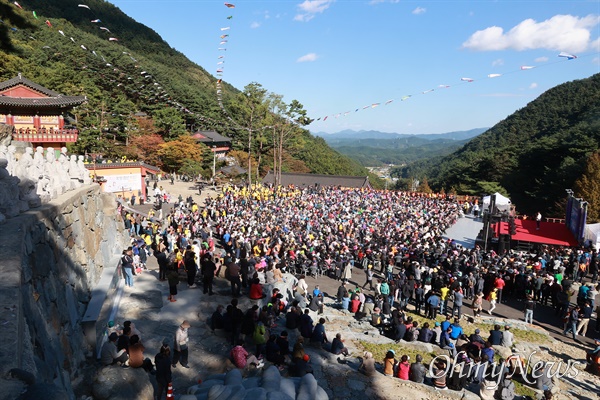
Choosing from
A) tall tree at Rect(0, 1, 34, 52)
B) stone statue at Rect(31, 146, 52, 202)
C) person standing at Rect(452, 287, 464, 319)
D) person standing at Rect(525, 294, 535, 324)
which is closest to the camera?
stone statue at Rect(31, 146, 52, 202)

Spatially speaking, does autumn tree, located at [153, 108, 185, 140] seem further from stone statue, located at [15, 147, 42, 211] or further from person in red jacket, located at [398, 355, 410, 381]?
person in red jacket, located at [398, 355, 410, 381]

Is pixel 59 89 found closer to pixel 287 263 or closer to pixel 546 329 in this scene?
pixel 287 263

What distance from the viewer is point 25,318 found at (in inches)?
155

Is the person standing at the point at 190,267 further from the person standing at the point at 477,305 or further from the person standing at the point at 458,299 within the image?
the person standing at the point at 477,305

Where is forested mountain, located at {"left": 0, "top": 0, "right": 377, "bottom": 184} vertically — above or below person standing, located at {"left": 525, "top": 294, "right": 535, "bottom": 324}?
above

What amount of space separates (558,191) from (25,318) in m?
45.9

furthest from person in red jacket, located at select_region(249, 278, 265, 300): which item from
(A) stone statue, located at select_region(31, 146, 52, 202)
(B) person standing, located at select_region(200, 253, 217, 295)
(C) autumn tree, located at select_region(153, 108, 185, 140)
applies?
(C) autumn tree, located at select_region(153, 108, 185, 140)

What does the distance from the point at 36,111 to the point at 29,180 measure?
25500 millimetres

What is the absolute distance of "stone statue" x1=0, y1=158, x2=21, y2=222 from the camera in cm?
529

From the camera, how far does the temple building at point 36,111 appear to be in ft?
81.8

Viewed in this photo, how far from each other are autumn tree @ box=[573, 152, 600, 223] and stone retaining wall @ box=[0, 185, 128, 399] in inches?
1366

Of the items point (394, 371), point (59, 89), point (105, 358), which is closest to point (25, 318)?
point (105, 358)

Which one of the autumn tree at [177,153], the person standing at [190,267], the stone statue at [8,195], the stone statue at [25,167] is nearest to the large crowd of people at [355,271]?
the person standing at [190,267]

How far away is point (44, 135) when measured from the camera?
2478 centimetres
